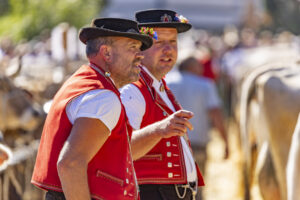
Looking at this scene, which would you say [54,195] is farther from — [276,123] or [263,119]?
[263,119]

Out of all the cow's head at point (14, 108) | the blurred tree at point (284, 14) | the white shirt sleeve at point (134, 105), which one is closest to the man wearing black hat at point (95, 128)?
the white shirt sleeve at point (134, 105)

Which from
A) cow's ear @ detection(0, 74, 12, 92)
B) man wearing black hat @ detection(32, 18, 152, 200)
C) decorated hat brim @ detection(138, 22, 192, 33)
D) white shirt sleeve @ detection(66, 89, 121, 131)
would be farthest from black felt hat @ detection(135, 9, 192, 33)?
cow's ear @ detection(0, 74, 12, 92)

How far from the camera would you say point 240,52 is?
19.1m

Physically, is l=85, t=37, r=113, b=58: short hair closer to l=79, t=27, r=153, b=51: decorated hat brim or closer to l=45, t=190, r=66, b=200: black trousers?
l=79, t=27, r=153, b=51: decorated hat brim

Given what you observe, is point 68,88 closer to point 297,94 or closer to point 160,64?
point 160,64

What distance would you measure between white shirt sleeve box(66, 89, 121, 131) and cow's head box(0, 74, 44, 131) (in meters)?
5.01

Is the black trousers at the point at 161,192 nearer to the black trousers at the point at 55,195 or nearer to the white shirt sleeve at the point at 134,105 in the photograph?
the white shirt sleeve at the point at 134,105

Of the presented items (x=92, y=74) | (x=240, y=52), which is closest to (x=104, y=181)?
(x=92, y=74)

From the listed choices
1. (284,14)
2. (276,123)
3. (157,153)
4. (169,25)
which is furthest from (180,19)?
(284,14)

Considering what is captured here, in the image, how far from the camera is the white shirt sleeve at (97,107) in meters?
3.08

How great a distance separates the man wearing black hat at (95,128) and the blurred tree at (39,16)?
2418 centimetres

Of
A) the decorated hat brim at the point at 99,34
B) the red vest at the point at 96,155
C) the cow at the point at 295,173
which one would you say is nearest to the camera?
the red vest at the point at 96,155

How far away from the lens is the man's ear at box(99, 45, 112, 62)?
3318 mm

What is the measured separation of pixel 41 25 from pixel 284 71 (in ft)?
71.2
